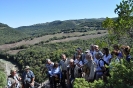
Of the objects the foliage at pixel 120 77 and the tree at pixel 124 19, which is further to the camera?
the tree at pixel 124 19

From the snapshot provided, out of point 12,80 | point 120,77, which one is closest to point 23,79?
point 12,80

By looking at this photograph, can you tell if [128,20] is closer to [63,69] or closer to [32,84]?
[63,69]

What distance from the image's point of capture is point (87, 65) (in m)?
9.06

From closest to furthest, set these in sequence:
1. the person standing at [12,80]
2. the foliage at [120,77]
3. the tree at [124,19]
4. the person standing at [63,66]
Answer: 1. the foliage at [120,77]
2. the person standing at [12,80]
3. the person standing at [63,66]
4. the tree at [124,19]

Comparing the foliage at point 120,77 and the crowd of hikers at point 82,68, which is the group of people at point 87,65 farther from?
the foliage at point 120,77

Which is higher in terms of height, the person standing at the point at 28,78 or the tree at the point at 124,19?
the tree at the point at 124,19

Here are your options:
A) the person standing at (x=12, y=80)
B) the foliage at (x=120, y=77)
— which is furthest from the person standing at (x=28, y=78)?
the foliage at (x=120, y=77)

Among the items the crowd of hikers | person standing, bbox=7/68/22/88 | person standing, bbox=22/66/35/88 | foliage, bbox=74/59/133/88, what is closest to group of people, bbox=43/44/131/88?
the crowd of hikers

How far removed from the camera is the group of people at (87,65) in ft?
29.4

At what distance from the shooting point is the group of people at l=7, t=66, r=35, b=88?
9.78 meters

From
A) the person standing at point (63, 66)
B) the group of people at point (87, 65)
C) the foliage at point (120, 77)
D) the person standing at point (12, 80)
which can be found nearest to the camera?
the foliage at point (120, 77)

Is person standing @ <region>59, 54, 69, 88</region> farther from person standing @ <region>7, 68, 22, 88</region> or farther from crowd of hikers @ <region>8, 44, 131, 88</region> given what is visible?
person standing @ <region>7, 68, 22, 88</region>

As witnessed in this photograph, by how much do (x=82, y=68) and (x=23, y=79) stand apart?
9.65 feet

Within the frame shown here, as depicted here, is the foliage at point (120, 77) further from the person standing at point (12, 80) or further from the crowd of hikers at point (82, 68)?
the person standing at point (12, 80)
